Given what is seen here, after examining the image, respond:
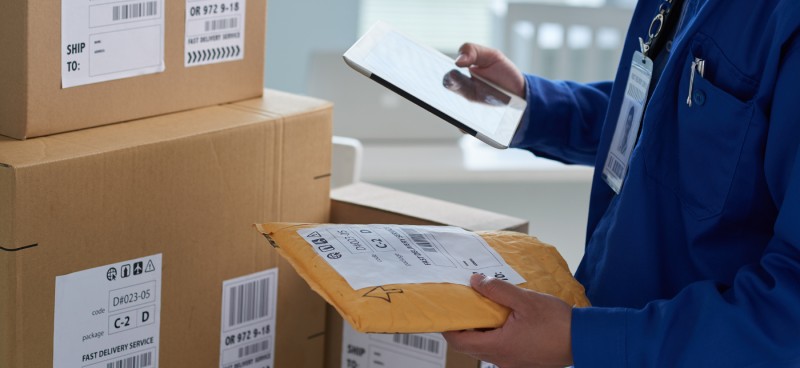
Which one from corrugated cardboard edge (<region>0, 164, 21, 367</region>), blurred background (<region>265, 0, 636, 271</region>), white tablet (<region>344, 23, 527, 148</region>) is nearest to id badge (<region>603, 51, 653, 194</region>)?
white tablet (<region>344, 23, 527, 148</region>)

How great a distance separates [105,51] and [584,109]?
0.61 m

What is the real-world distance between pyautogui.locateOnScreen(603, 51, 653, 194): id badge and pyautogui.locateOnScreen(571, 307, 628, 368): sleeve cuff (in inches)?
7.6

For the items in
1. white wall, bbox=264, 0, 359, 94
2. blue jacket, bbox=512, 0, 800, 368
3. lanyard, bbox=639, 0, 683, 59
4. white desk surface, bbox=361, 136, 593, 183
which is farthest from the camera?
white wall, bbox=264, 0, 359, 94

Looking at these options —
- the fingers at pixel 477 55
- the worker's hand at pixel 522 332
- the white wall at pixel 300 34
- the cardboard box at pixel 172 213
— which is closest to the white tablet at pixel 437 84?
the fingers at pixel 477 55

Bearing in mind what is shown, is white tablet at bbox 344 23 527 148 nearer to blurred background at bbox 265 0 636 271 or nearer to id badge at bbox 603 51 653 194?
id badge at bbox 603 51 653 194

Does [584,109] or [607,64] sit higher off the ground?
[584,109]

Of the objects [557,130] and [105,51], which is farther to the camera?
[557,130]

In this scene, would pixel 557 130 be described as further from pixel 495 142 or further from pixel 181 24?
pixel 181 24

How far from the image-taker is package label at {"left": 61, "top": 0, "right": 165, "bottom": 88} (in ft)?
3.02

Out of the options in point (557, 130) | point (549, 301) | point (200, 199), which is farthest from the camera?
point (557, 130)

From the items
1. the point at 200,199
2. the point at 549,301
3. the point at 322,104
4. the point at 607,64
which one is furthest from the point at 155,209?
the point at 607,64

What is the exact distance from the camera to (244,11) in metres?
1.11

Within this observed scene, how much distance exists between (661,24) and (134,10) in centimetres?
53

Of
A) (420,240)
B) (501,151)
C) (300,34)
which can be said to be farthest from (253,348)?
(300,34)
